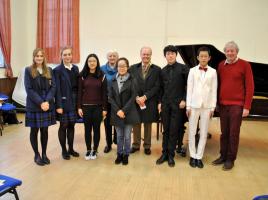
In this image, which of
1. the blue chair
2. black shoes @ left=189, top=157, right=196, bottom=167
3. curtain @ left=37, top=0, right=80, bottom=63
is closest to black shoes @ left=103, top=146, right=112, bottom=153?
black shoes @ left=189, top=157, right=196, bottom=167

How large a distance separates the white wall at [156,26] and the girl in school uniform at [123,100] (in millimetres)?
3751

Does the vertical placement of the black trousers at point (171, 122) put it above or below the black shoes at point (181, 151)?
above

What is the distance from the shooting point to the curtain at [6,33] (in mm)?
6459

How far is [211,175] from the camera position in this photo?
3.32 metres

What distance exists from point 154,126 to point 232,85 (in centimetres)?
279

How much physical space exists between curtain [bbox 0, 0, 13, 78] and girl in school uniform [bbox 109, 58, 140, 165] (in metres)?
4.23

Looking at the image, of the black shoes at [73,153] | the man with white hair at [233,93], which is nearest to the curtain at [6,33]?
the black shoes at [73,153]

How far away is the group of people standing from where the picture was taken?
337cm

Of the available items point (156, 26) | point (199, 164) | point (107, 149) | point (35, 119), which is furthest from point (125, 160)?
point (156, 26)

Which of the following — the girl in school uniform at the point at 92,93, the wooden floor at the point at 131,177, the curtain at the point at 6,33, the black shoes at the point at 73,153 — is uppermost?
the curtain at the point at 6,33

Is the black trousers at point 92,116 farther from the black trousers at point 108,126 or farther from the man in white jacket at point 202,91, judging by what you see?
the man in white jacket at point 202,91

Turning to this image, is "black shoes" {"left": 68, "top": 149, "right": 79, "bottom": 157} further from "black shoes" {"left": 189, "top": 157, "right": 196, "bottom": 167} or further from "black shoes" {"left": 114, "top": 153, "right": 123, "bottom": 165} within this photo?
"black shoes" {"left": 189, "top": 157, "right": 196, "bottom": 167}

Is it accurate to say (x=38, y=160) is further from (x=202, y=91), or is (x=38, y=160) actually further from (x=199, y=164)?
(x=202, y=91)

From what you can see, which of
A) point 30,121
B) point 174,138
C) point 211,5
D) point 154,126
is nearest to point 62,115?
point 30,121
